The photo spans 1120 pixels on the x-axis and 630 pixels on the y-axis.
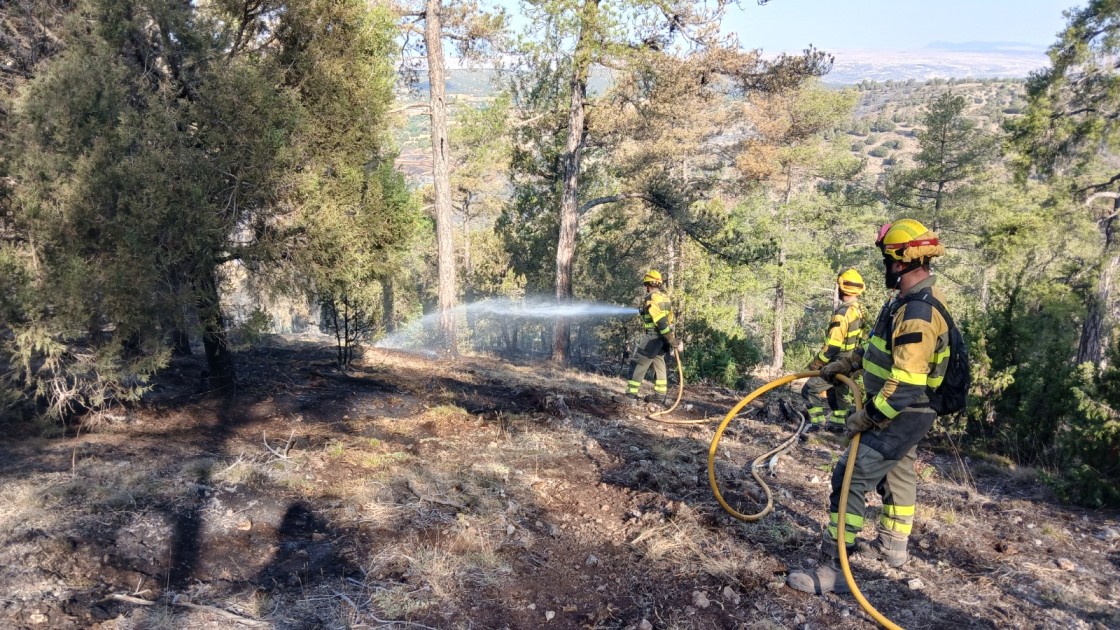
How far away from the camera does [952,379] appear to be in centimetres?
388

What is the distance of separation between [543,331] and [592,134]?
25.7 meters

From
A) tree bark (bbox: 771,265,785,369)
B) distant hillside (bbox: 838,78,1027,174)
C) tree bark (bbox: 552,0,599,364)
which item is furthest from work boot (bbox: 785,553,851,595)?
distant hillside (bbox: 838,78,1027,174)

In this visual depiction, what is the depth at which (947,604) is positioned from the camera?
3.81 m

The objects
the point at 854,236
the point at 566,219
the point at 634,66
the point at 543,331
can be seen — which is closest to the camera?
the point at 634,66

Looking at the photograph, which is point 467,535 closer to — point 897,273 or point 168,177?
point 897,273

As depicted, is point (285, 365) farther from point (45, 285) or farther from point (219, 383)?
point (45, 285)

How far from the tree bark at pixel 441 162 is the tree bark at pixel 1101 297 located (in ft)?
46.9

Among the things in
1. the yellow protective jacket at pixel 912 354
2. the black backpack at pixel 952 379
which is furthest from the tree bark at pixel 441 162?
the black backpack at pixel 952 379

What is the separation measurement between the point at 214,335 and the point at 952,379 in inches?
322

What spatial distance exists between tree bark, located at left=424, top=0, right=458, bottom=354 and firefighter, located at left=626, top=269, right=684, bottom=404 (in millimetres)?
5792

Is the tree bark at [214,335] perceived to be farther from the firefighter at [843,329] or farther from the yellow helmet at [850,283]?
the yellow helmet at [850,283]

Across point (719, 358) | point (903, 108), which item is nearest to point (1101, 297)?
point (719, 358)

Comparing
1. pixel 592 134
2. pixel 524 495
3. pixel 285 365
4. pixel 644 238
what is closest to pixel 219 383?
pixel 285 365

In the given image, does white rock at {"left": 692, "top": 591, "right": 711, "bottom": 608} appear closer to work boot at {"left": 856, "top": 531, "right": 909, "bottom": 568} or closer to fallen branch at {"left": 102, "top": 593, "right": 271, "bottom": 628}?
work boot at {"left": 856, "top": 531, "right": 909, "bottom": 568}
